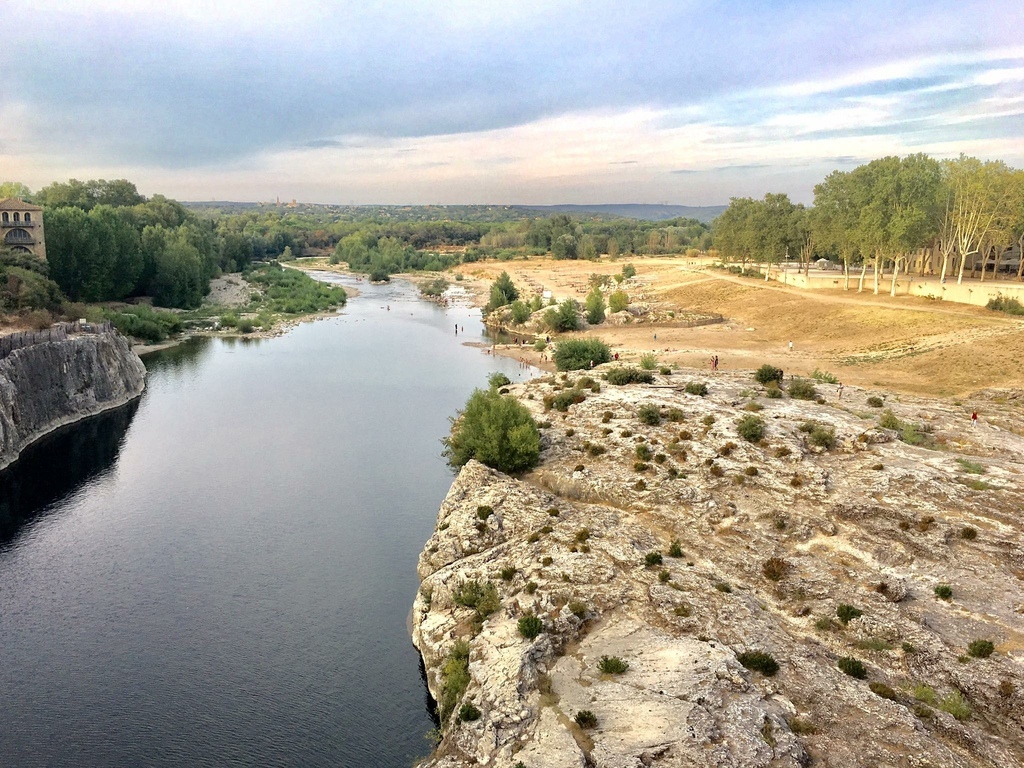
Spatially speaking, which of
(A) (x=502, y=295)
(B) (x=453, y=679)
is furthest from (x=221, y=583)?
(A) (x=502, y=295)

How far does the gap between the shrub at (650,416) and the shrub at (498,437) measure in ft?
20.3

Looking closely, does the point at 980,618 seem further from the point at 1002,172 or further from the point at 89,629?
the point at 1002,172

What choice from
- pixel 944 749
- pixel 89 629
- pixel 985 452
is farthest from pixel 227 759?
pixel 985 452

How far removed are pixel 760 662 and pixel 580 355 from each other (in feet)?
149

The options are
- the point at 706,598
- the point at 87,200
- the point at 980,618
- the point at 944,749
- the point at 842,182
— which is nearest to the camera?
the point at 944,749

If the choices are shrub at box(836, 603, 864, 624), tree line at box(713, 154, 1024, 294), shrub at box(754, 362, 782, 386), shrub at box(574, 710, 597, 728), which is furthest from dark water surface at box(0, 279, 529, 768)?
tree line at box(713, 154, 1024, 294)

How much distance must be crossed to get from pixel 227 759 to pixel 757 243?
337 feet

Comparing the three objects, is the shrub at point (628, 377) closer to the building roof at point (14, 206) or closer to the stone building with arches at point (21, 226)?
the stone building with arches at point (21, 226)

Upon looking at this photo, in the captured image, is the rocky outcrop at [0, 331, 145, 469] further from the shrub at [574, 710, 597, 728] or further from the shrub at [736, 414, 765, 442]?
the shrub at [736, 414, 765, 442]

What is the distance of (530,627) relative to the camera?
82.8 feet

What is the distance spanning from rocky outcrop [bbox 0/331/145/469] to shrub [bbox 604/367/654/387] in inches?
1613

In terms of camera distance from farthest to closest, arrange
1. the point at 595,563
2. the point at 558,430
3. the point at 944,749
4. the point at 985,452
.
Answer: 1. the point at 558,430
2. the point at 985,452
3. the point at 595,563
4. the point at 944,749

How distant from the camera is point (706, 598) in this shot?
2691cm

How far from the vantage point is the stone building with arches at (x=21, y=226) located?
3078 inches
